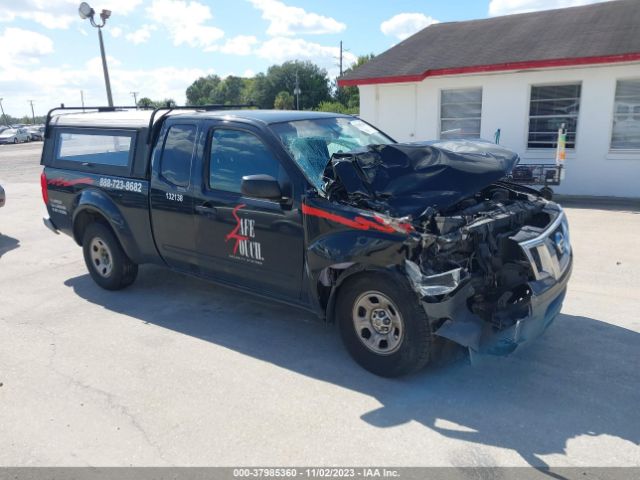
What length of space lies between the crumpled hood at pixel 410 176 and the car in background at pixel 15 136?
4698 cm

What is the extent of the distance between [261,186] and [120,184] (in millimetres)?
2197

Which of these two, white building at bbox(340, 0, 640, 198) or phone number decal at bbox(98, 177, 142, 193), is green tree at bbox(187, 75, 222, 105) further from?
phone number decal at bbox(98, 177, 142, 193)

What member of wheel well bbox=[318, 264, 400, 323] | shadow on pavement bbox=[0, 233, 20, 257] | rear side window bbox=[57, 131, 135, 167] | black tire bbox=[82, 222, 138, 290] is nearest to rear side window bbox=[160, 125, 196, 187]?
rear side window bbox=[57, 131, 135, 167]

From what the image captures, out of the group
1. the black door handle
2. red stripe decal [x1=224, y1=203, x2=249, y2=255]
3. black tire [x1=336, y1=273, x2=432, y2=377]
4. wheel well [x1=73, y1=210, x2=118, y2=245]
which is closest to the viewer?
black tire [x1=336, y1=273, x2=432, y2=377]

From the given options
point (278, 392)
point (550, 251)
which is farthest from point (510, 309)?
point (278, 392)

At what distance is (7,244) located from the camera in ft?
27.6

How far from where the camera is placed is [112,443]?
3.17m

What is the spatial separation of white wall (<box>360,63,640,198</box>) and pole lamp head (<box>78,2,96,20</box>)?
7387mm

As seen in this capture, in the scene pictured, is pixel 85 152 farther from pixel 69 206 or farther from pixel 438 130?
pixel 438 130

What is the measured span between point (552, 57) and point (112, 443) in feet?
37.6

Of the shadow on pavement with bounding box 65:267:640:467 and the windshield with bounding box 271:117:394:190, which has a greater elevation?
the windshield with bounding box 271:117:394:190

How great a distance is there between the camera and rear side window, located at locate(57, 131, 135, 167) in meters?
5.45

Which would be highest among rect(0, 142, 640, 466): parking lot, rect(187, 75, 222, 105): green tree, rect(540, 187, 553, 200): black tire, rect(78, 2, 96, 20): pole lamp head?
rect(187, 75, 222, 105): green tree

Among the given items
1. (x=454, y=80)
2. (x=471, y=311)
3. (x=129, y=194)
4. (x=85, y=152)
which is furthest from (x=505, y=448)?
(x=454, y=80)
